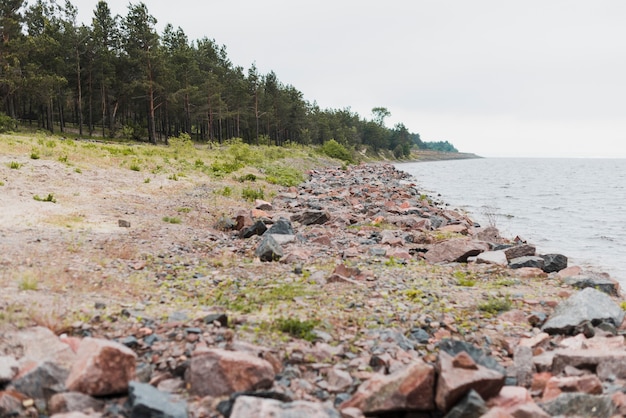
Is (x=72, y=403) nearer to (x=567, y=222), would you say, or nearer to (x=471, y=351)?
(x=471, y=351)

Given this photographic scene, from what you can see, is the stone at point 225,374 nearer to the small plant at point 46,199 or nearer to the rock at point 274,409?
the rock at point 274,409

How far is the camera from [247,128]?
93.8 meters

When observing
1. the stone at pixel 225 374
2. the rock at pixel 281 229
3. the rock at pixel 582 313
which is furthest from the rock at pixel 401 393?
the rock at pixel 281 229

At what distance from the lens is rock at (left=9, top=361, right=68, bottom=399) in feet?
14.2

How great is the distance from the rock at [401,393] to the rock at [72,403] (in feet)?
7.98

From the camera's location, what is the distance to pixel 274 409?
4.18 metres

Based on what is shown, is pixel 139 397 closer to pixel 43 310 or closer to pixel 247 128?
pixel 43 310

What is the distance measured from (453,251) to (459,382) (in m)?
8.39

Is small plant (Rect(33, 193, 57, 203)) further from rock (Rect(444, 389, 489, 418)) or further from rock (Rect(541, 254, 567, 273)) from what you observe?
rock (Rect(541, 254, 567, 273))

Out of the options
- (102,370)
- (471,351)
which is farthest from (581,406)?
(102,370)

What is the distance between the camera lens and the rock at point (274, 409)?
13.5ft

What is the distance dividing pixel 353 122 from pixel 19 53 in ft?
403

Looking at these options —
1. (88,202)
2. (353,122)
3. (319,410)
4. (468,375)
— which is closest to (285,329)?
(319,410)

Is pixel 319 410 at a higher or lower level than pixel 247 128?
lower
